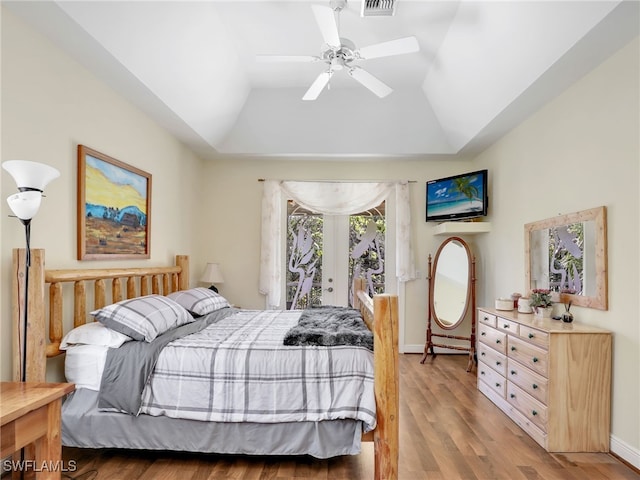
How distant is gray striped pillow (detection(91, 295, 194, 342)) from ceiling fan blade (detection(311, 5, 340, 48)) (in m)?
2.18

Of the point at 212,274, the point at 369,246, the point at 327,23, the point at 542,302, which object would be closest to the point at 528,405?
the point at 542,302

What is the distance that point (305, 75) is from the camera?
4250 mm

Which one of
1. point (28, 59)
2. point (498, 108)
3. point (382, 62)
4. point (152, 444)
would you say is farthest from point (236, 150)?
point (152, 444)

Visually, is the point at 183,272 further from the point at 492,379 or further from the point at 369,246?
the point at 492,379

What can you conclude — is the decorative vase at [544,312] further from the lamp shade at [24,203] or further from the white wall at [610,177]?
the lamp shade at [24,203]

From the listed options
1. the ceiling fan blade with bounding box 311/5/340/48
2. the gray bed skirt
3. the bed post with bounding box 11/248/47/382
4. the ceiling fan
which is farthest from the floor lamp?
the ceiling fan blade with bounding box 311/5/340/48

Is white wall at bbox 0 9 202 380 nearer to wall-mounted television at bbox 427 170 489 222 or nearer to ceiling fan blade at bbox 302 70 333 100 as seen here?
ceiling fan blade at bbox 302 70 333 100

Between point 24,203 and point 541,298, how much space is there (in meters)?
3.58

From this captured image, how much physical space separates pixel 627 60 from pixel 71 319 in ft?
13.4

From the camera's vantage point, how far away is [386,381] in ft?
7.38

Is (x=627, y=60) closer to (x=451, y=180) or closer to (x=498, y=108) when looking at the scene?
(x=498, y=108)

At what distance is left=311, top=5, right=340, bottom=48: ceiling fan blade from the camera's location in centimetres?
234

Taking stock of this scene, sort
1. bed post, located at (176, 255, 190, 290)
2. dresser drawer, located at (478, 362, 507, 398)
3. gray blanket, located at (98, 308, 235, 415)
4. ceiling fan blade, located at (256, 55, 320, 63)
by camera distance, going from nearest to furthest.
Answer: gray blanket, located at (98, 308, 235, 415) → ceiling fan blade, located at (256, 55, 320, 63) → dresser drawer, located at (478, 362, 507, 398) → bed post, located at (176, 255, 190, 290)

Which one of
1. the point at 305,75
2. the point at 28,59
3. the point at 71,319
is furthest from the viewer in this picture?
the point at 305,75
